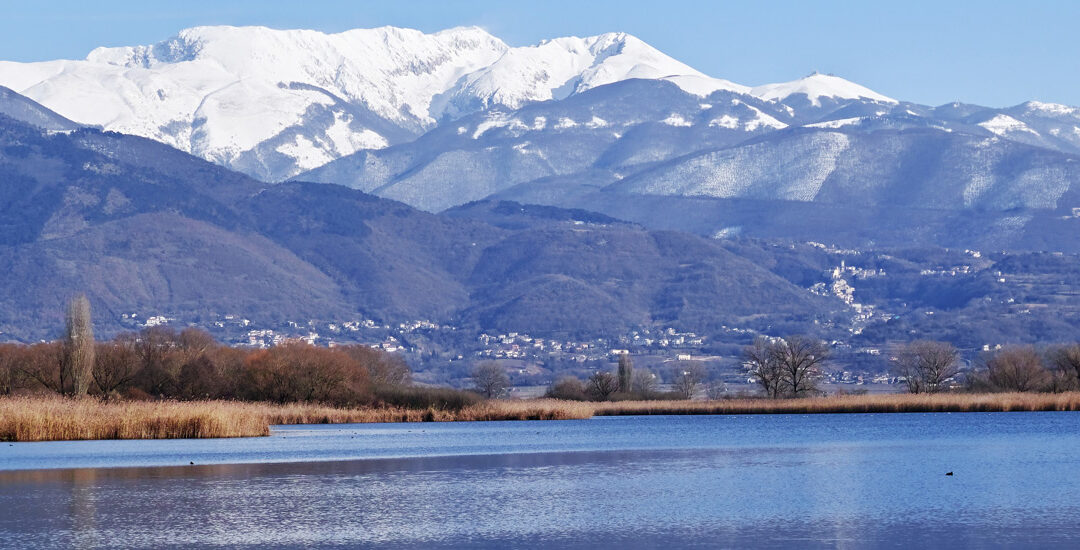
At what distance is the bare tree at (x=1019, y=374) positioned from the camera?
419 feet

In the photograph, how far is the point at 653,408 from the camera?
413 feet

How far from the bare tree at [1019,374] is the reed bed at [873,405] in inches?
273

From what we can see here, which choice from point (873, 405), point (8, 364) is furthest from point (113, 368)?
point (873, 405)

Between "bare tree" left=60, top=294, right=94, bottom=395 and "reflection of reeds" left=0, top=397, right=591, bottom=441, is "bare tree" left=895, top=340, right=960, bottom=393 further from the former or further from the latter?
"bare tree" left=60, top=294, right=94, bottom=395

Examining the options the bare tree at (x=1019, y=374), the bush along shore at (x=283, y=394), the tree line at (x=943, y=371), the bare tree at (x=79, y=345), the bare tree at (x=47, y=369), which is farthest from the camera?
the tree line at (x=943, y=371)

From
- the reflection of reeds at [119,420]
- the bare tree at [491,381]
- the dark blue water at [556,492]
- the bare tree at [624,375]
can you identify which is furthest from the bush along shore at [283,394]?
the bare tree at [491,381]

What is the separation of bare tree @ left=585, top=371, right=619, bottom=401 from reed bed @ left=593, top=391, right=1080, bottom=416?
352 inches

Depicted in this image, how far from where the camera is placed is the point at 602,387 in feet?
477

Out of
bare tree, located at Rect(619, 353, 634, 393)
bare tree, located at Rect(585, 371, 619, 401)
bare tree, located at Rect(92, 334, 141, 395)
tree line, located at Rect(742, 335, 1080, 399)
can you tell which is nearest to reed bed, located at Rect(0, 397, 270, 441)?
bare tree, located at Rect(92, 334, 141, 395)

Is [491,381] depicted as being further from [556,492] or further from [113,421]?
[556,492]

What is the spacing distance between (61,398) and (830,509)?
55046 millimetres

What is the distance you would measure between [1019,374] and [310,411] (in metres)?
56.4

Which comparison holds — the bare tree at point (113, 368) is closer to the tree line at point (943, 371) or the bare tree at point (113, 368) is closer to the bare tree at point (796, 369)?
the tree line at point (943, 371)

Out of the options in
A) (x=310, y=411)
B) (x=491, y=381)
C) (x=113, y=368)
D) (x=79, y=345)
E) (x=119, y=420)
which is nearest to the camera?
(x=119, y=420)
